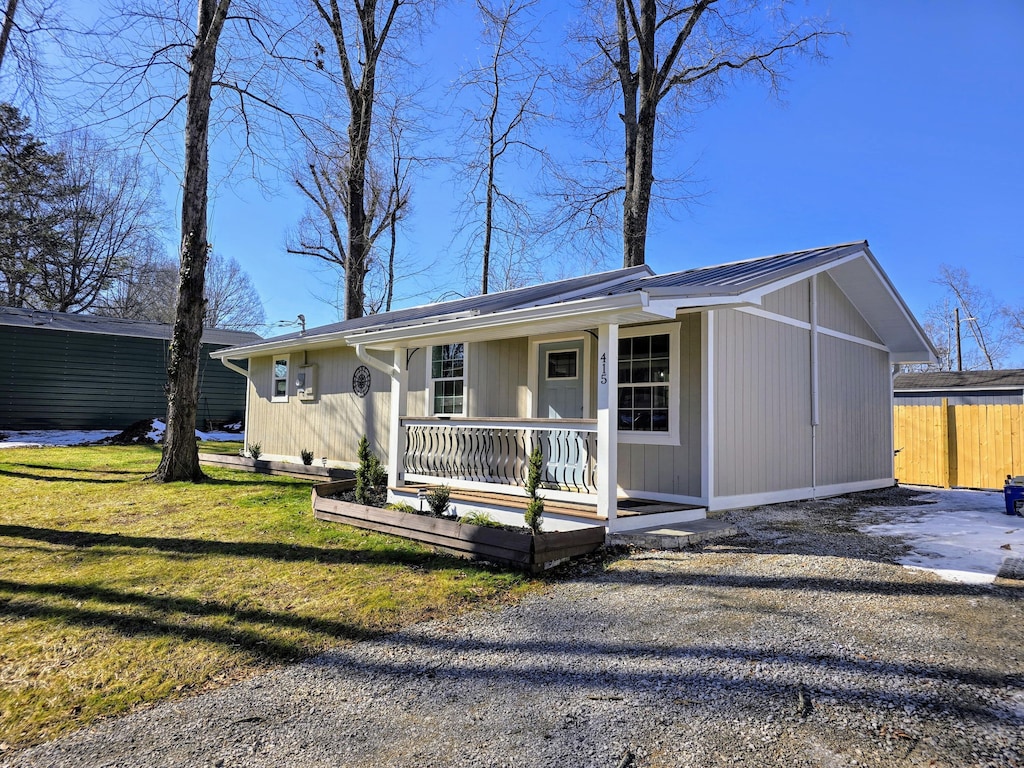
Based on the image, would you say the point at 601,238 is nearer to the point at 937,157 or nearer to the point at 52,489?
the point at 937,157

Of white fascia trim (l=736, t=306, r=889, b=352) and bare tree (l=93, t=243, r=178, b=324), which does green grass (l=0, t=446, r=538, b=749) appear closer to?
white fascia trim (l=736, t=306, r=889, b=352)

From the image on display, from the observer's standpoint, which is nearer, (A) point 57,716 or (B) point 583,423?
(A) point 57,716

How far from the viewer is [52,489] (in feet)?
27.9

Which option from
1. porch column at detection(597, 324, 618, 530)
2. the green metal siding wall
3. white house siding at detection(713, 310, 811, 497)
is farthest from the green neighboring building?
white house siding at detection(713, 310, 811, 497)

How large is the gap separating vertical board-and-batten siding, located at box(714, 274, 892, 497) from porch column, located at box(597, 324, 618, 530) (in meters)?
1.82

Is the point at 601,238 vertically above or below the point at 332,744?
above

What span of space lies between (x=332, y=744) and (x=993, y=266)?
115ft

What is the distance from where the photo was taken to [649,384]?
7.21 metres

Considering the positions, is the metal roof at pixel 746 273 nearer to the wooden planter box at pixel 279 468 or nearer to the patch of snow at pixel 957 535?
the patch of snow at pixel 957 535

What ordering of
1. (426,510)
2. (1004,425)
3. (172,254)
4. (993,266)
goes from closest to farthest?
(426,510) → (1004,425) → (993,266) → (172,254)

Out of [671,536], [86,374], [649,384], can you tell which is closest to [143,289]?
[86,374]

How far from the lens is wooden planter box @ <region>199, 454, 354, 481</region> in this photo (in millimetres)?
10297

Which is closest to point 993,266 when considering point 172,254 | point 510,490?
point 510,490

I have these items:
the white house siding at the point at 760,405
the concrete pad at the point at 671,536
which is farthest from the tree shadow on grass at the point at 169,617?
the white house siding at the point at 760,405
